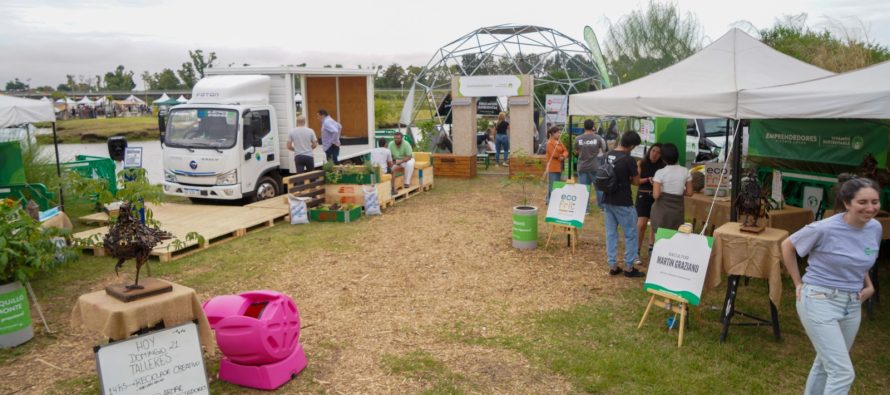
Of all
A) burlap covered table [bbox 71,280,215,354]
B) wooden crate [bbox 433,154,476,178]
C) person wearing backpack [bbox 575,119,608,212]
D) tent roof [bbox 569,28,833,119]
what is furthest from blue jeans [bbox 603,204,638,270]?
wooden crate [bbox 433,154,476,178]

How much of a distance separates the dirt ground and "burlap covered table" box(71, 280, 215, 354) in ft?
2.33

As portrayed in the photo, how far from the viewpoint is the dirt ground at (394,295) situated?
5004 mm

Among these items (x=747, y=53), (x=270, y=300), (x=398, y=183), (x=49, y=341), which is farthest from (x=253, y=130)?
(x=747, y=53)

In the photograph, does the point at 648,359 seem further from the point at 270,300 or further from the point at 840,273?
the point at 270,300

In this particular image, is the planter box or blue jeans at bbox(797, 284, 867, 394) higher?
blue jeans at bbox(797, 284, 867, 394)

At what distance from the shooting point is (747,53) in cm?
720

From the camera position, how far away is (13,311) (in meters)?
5.55

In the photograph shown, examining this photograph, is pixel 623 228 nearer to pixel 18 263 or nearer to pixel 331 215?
pixel 331 215

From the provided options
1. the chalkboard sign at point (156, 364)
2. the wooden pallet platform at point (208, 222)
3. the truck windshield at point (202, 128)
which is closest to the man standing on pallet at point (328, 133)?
the wooden pallet platform at point (208, 222)

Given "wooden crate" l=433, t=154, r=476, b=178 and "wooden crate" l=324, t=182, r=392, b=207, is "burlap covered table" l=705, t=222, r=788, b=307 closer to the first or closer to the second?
"wooden crate" l=324, t=182, r=392, b=207

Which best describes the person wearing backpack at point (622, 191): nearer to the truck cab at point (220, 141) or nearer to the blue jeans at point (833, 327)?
the blue jeans at point (833, 327)

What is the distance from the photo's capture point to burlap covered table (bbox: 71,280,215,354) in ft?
13.3

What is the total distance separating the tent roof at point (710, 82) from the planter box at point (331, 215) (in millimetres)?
4774

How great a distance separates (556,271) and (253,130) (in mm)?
6567
